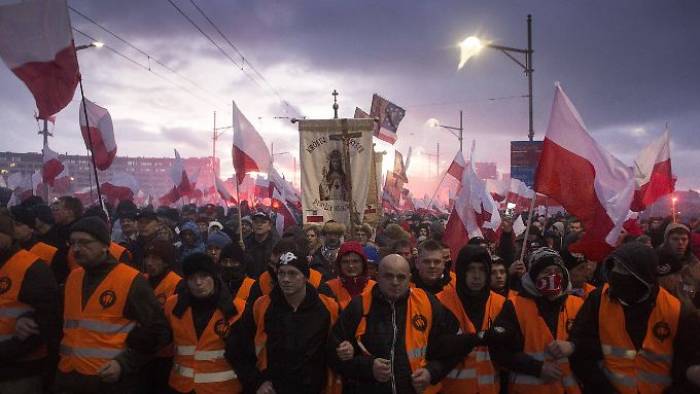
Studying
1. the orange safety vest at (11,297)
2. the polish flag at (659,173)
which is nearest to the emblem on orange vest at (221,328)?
the orange safety vest at (11,297)

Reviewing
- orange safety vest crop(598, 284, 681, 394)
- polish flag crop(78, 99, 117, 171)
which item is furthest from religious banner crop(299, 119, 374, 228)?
orange safety vest crop(598, 284, 681, 394)

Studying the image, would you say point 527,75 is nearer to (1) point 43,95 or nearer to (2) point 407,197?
(1) point 43,95

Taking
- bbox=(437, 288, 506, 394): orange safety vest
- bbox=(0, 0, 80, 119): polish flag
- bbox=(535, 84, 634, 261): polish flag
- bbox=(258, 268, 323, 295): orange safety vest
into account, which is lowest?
bbox=(437, 288, 506, 394): orange safety vest

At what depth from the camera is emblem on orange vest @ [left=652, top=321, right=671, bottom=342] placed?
361 centimetres

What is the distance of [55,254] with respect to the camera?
5629mm

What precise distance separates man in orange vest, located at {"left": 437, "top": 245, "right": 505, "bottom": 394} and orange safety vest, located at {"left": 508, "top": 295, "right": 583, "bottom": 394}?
0.27 m

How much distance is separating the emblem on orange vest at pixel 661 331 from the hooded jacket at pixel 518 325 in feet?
2.17

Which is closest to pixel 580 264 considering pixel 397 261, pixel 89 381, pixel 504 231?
pixel 504 231

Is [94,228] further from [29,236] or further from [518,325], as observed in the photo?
[518,325]

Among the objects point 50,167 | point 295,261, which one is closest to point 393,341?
point 295,261

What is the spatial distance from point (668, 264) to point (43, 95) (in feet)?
21.2

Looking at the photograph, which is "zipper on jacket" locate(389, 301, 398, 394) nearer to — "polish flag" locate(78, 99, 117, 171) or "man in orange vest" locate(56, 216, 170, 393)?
"man in orange vest" locate(56, 216, 170, 393)

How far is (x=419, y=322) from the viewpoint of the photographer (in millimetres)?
3938

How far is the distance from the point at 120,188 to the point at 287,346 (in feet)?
49.5
